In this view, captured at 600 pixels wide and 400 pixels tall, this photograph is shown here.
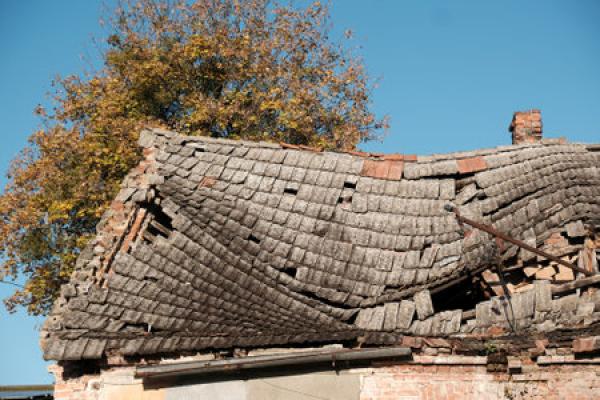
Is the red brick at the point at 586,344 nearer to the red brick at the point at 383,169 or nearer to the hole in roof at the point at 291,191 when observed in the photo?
the red brick at the point at 383,169

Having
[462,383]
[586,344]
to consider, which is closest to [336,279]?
[462,383]

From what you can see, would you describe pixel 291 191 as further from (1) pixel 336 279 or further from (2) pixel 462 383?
(2) pixel 462 383

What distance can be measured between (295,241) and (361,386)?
9.34 feet

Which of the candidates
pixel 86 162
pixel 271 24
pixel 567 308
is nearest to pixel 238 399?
pixel 567 308

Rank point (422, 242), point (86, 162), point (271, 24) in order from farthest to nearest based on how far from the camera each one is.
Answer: point (271, 24) → point (86, 162) → point (422, 242)

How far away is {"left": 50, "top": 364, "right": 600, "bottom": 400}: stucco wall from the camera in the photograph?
433 inches

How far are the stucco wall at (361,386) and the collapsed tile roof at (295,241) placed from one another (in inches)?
20.0

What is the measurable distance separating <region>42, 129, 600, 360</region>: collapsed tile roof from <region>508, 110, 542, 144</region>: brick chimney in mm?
Result: 2090

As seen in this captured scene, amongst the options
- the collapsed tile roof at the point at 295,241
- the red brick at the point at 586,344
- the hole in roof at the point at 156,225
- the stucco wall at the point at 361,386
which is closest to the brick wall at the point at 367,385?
the stucco wall at the point at 361,386

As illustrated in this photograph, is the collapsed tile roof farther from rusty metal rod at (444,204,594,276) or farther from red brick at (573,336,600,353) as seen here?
red brick at (573,336,600,353)

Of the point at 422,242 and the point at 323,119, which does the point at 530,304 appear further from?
the point at 323,119

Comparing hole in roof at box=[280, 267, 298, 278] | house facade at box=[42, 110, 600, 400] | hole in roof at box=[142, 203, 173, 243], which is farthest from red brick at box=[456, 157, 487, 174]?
hole in roof at box=[142, 203, 173, 243]

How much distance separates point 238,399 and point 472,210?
203 inches

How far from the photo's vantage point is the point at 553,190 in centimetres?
1358
